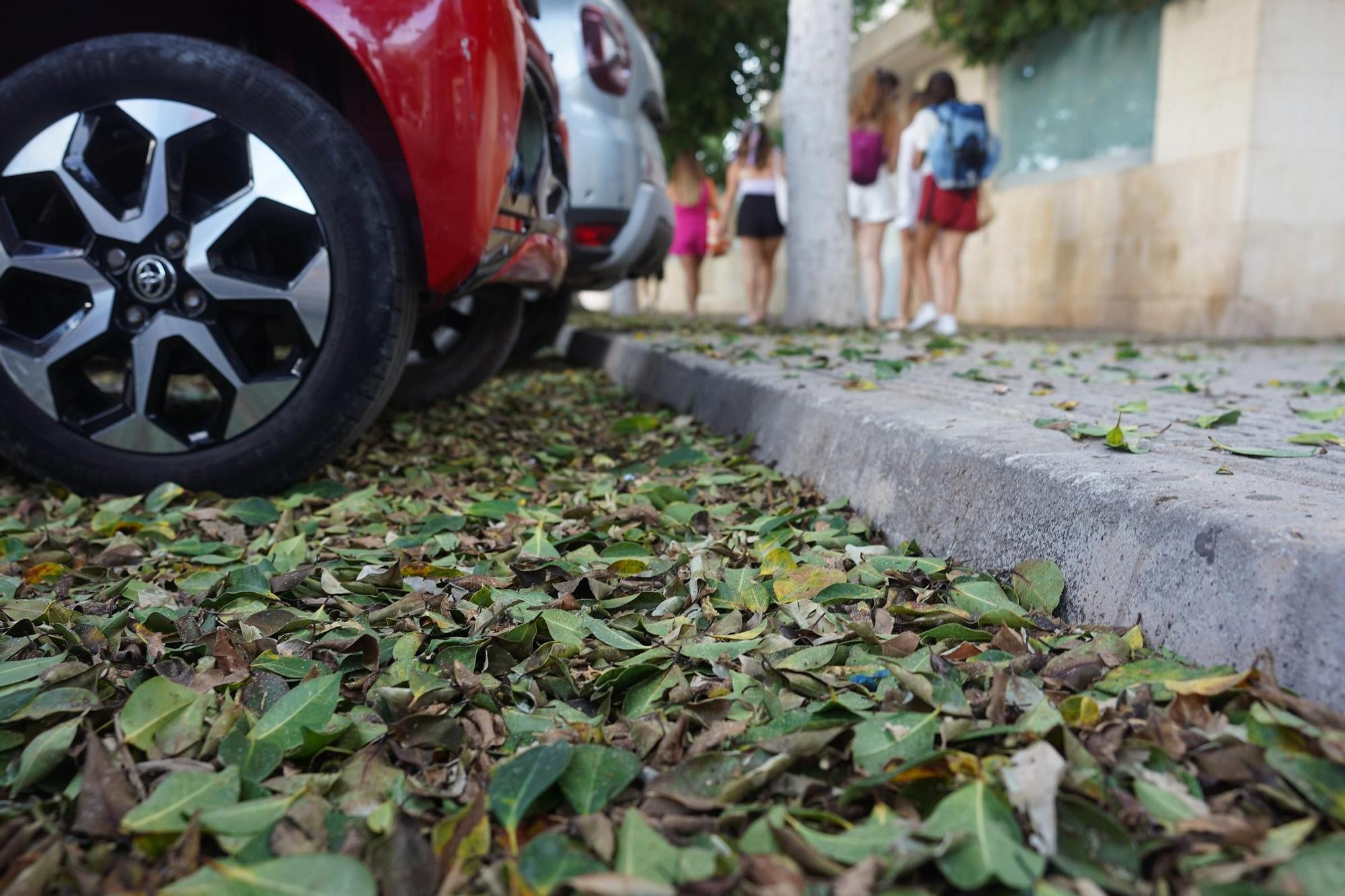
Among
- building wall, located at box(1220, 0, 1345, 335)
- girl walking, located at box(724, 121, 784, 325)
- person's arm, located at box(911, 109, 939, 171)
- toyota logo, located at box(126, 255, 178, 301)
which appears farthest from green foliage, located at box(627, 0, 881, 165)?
toyota logo, located at box(126, 255, 178, 301)

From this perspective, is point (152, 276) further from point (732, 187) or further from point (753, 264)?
point (732, 187)

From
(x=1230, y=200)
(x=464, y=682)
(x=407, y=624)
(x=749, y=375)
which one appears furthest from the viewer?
(x=1230, y=200)

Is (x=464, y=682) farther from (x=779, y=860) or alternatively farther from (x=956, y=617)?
(x=956, y=617)

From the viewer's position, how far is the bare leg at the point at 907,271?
8969 mm

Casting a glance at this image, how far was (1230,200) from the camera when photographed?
28.5ft

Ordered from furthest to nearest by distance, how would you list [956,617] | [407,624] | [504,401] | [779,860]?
[504,401]
[407,624]
[956,617]
[779,860]

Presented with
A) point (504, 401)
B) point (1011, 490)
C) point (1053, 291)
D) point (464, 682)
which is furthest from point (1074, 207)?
point (464, 682)

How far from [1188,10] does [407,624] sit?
9.35 m

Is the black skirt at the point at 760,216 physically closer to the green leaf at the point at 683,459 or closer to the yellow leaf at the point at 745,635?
the green leaf at the point at 683,459

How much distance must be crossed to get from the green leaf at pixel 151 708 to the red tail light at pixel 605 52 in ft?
14.7

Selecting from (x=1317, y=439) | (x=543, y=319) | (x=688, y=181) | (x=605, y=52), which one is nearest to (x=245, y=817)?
(x=1317, y=439)

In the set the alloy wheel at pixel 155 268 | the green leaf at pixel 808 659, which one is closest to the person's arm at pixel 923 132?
the alloy wheel at pixel 155 268

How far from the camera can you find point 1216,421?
262 centimetres

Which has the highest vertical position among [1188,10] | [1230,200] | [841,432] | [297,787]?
[1188,10]
